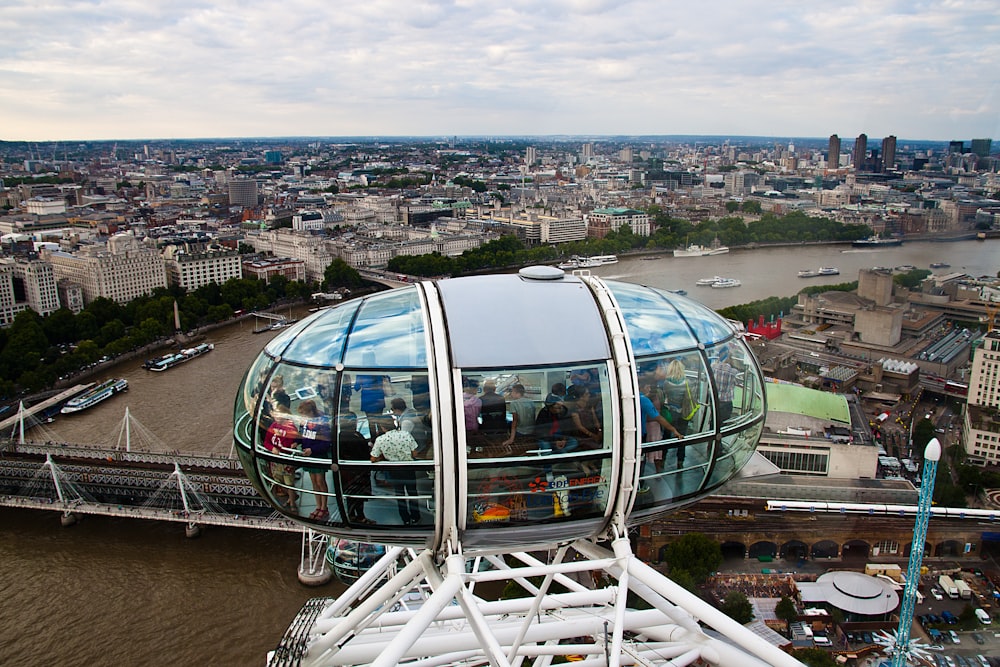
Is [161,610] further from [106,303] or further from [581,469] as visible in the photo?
[106,303]

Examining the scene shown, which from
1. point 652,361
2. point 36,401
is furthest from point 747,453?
point 36,401

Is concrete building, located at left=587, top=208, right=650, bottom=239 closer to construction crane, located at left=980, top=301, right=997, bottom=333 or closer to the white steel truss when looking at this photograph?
construction crane, located at left=980, top=301, right=997, bottom=333

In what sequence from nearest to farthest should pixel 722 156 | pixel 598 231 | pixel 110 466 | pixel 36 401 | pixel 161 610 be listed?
pixel 161 610
pixel 110 466
pixel 36 401
pixel 598 231
pixel 722 156

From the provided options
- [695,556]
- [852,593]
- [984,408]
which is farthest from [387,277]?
[852,593]

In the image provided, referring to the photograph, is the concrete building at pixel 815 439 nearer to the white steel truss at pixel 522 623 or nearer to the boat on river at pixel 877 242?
the white steel truss at pixel 522 623

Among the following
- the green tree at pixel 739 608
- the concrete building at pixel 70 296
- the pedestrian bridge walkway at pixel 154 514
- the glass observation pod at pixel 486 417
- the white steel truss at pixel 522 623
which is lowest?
the green tree at pixel 739 608

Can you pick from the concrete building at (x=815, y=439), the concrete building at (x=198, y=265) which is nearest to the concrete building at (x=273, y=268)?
the concrete building at (x=198, y=265)

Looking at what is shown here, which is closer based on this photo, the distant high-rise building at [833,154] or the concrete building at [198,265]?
the concrete building at [198,265]
